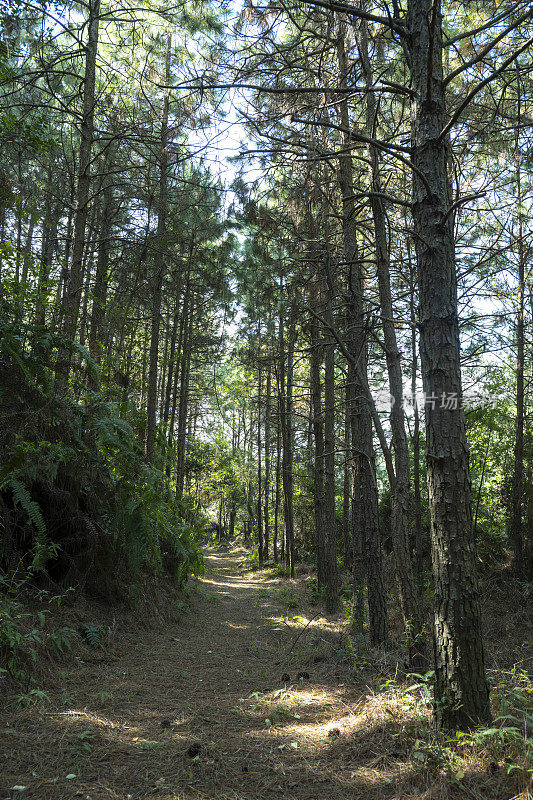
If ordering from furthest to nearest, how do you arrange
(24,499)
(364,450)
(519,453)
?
(519,453) < (364,450) < (24,499)

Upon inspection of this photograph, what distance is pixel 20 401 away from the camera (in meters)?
4.98

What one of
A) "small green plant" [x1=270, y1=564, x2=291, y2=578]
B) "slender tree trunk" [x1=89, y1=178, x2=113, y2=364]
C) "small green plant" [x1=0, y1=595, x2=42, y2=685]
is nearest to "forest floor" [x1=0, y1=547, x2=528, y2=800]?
"small green plant" [x1=0, y1=595, x2=42, y2=685]

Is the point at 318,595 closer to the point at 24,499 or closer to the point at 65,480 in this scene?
the point at 65,480

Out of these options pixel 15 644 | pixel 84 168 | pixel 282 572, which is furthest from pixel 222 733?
pixel 282 572

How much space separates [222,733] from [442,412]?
2.73 meters

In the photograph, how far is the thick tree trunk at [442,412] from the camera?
9.16 feet

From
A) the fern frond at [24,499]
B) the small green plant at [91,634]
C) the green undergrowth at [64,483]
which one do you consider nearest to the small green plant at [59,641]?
the green undergrowth at [64,483]

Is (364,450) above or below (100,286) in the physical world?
below

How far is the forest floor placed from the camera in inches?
94.4

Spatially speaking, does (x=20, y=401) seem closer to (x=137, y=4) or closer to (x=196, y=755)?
(x=196, y=755)

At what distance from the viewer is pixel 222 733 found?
10.6 feet

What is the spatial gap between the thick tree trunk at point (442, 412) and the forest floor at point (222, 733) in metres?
0.40

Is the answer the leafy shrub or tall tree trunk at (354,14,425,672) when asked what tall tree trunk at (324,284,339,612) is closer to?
tall tree trunk at (354,14,425,672)

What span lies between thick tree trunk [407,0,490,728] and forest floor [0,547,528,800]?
40 centimetres
